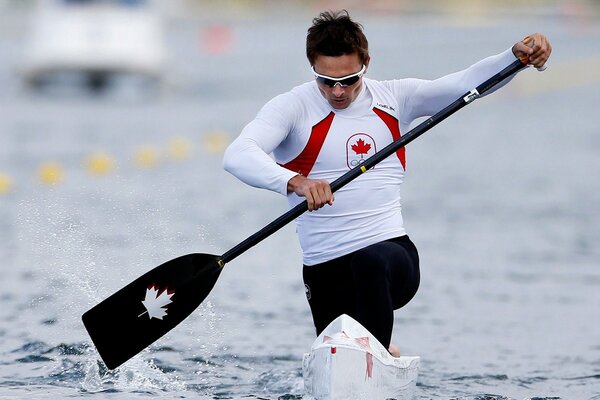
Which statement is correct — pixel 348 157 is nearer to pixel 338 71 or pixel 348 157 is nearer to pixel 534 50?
pixel 338 71

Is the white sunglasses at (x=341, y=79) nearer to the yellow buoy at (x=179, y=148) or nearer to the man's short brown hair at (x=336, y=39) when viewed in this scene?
the man's short brown hair at (x=336, y=39)

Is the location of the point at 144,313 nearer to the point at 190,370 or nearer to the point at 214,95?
the point at 190,370

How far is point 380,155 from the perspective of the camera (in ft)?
20.9

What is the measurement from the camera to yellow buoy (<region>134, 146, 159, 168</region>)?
704 inches

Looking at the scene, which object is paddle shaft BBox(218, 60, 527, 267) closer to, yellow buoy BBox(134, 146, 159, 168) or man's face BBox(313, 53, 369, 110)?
man's face BBox(313, 53, 369, 110)

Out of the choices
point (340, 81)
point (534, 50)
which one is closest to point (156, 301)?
point (340, 81)

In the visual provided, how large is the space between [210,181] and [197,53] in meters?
19.1

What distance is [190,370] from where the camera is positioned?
759 cm

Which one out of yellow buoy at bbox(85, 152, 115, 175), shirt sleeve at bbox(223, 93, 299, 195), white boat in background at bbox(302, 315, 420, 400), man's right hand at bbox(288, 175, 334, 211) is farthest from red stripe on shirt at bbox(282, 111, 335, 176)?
yellow buoy at bbox(85, 152, 115, 175)

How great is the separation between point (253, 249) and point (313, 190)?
6144mm

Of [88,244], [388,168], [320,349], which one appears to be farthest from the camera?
[88,244]

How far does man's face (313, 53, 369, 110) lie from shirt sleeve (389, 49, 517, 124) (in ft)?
1.07

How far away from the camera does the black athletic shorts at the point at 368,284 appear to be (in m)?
6.26

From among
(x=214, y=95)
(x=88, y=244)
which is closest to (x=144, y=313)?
(x=88, y=244)
